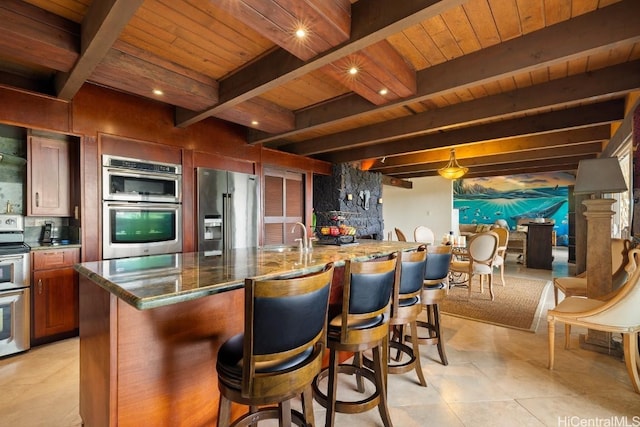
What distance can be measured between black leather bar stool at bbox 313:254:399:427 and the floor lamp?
226 centimetres

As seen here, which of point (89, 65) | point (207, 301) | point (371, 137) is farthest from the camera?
point (371, 137)

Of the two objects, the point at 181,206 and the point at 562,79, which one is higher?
the point at 562,79

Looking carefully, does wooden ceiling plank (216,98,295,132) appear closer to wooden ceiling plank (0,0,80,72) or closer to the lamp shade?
wooden ceiling plank (0,0,80,72)

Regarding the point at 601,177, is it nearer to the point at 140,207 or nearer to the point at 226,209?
the point at 226,209

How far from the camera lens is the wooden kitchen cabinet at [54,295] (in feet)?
9.11

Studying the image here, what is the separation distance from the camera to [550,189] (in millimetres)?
10508

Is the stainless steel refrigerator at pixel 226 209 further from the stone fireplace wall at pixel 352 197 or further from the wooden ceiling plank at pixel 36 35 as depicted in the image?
the wooden ceiling plank at pixel 36 35

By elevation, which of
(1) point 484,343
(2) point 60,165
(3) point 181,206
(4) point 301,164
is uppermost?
(4) point 301,164

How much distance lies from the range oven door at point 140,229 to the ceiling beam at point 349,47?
1476 mm

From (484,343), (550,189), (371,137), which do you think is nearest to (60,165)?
(371,137)

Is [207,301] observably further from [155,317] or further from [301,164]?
[301,164]

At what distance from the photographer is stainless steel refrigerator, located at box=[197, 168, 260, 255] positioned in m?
3.92

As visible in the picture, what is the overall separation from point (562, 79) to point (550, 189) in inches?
386

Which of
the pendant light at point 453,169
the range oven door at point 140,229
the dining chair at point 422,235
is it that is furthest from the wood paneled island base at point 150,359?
the dining chair at point 422,235
